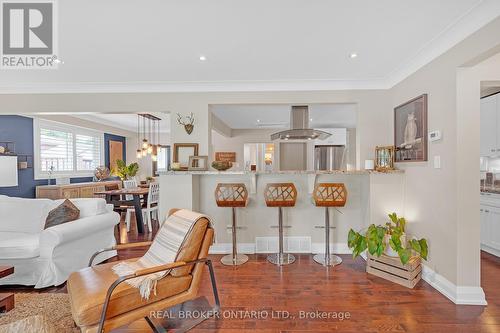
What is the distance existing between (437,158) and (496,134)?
1.79 metres

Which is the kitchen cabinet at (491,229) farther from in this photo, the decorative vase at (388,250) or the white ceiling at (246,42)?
the white ceiling at (246,42)

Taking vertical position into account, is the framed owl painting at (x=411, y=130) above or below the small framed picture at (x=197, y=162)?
above

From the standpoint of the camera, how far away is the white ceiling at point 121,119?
20.8 ft

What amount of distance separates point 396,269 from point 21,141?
6.94 meters

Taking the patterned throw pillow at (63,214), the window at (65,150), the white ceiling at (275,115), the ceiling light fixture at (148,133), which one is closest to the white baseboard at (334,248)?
the white ceiling at (275,115)


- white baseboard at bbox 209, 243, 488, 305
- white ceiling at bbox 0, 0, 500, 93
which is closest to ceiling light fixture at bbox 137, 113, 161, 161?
white ceiling at bbox 0, 0, 500, 93

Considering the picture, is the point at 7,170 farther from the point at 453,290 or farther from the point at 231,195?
the point at 453,290

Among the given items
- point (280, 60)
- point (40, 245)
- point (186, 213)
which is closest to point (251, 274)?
point (186, 213)

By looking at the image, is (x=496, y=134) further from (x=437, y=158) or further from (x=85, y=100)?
(x=85, y=100)

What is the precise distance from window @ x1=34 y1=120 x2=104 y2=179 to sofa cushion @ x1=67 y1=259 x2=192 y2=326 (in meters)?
4.98

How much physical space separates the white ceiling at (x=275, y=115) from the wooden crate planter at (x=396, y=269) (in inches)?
116

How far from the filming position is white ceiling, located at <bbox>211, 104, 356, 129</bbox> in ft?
17.0

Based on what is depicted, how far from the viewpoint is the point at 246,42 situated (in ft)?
7.93

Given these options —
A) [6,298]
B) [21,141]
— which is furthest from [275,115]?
[21,141]
